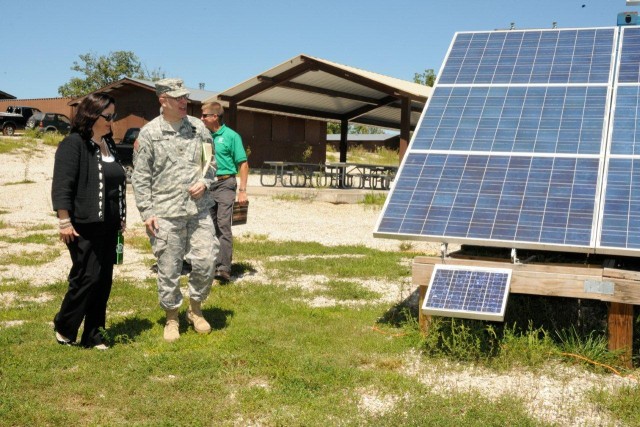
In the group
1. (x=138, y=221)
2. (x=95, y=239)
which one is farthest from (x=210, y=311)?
(x=138, y=221)

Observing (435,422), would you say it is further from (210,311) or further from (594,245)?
(210,311)

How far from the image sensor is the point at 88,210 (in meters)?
6.04

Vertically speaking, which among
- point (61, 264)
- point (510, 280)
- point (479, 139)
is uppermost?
point (479, 139)

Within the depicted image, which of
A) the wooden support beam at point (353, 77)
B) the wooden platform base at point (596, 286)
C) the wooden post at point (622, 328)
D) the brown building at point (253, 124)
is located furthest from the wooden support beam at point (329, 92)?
the wooden post at point (622, 328)

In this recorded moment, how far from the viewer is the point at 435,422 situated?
4430 millimetres

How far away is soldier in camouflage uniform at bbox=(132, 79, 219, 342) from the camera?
6.41 meters

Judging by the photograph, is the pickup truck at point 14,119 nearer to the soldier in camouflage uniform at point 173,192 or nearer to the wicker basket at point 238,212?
the wicker basket at point 238,212

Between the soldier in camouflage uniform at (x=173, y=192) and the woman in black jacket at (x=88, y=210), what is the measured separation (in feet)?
0.83

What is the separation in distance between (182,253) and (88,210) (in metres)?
0.93

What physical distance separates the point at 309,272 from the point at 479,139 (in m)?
3.75

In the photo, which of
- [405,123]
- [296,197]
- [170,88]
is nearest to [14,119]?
[296,197]

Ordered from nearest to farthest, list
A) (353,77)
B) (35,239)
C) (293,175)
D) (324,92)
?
1. (35,239)
2. (353,77)
3. (324,92)
4. (293,175)

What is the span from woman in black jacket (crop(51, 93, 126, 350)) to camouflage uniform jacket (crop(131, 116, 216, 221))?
199mm

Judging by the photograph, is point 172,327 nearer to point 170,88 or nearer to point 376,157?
point 170,88
